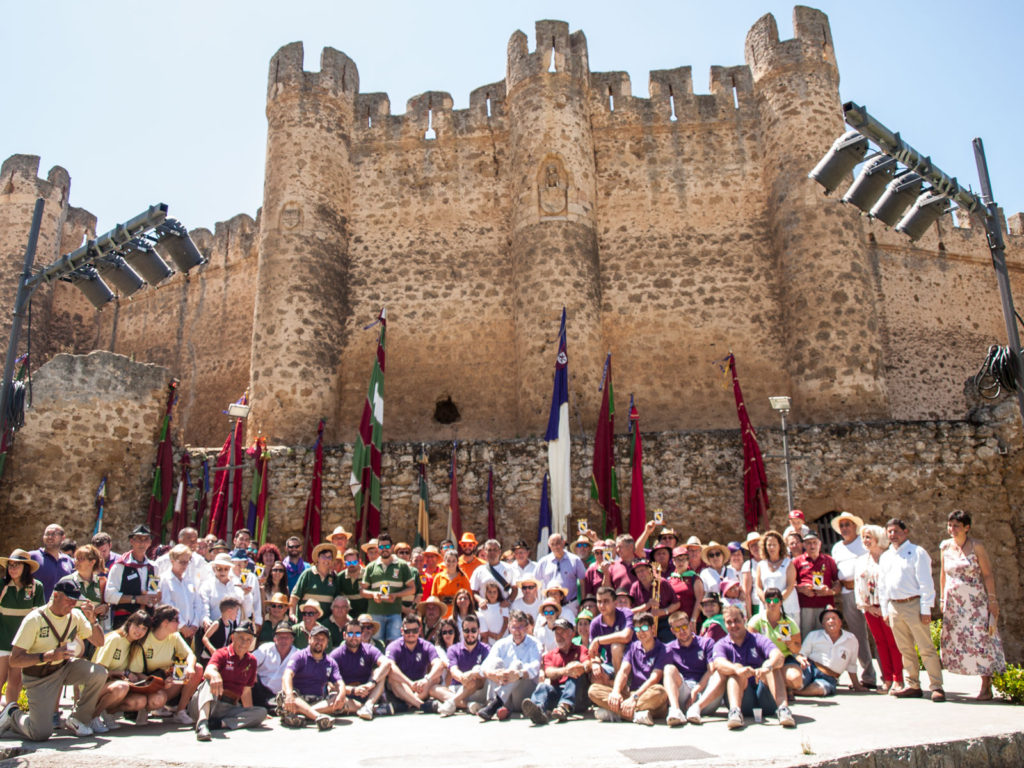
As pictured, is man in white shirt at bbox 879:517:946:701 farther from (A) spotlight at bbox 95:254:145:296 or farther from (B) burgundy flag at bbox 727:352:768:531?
(A) spotlight at bbox 95:254:145:296

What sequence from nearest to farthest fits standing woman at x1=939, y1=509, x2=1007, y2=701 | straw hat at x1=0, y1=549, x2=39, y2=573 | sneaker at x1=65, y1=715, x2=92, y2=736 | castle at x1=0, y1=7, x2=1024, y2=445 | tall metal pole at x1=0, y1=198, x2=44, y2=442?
1. sneaker at x1=65, y1=715, x2=92, y2=736
2. straw hat at x1=0, y1=549, x2=39, y2=573
3. standing woman at x1=939, y1=509, x2=1007, y2=701
4. tall metal pole at x1=0, y1=198, x2=44, y2=442
5. castle at x1=0, y1=7, x2=1024, y2=445

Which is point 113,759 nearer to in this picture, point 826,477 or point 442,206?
point 826,477

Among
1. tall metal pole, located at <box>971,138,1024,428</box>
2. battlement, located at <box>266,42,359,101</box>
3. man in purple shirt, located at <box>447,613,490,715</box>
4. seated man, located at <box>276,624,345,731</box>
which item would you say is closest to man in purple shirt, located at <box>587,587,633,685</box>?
man in purple shirt, located at <box>447,613,490,715</box>

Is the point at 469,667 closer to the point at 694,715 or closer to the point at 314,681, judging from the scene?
the point at 314,681

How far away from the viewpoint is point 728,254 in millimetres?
16391

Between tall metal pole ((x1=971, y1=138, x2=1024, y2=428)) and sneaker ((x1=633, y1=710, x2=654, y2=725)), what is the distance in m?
4.38

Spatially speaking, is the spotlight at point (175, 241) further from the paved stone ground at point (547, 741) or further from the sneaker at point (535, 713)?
the sneaker at point (535, 713)

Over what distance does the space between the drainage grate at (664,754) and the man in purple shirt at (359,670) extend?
2.67 metres

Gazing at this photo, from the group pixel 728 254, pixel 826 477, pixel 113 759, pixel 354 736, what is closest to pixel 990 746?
pixel 354 736

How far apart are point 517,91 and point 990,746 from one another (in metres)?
14.1

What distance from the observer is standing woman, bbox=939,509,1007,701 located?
6.89 meters

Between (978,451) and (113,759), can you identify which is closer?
(113,759)

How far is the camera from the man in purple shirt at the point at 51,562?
7.44 meters

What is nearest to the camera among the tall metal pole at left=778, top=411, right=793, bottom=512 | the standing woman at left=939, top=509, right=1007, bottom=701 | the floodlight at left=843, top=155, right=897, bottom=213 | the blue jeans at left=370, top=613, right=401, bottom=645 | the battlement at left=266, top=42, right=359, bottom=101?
the standing woman at left=939, top=509, right=1007, bottom=701
